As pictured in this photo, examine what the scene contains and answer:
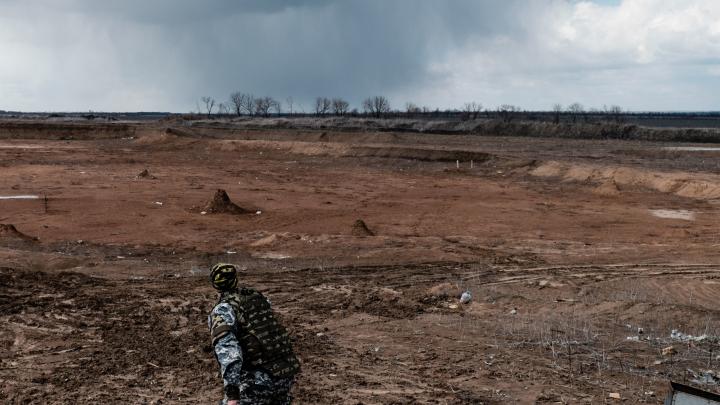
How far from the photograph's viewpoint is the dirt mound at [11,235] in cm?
1860

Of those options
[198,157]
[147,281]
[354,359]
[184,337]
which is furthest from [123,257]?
[198,157]

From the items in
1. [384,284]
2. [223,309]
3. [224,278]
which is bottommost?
[384,284]

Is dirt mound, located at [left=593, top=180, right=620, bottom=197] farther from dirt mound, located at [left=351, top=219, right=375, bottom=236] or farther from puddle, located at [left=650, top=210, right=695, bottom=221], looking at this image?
dirt mound, located at [left=351, top=219, right=375, bottom=236]

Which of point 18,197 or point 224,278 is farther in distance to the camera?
point 18,197

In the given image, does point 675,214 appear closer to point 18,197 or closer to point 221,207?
point 221,207

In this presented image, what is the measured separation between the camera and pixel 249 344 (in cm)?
464

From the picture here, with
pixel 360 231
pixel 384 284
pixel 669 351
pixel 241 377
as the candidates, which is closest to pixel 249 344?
pixel 241 377

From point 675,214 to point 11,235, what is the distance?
2050 cm

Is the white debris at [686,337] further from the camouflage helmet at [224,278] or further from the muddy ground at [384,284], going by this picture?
the camouflage helmet at [224,278]

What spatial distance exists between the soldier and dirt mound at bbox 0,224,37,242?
1591 cm

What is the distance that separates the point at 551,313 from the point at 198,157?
4372 cm

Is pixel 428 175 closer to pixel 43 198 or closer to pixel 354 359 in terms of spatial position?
pixel 43 198

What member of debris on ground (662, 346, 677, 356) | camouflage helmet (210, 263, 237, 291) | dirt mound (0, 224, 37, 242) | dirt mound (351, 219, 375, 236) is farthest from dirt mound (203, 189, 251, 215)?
camouflage helmet (210, 263, 237, 291)

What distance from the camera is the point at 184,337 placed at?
1007 cm
